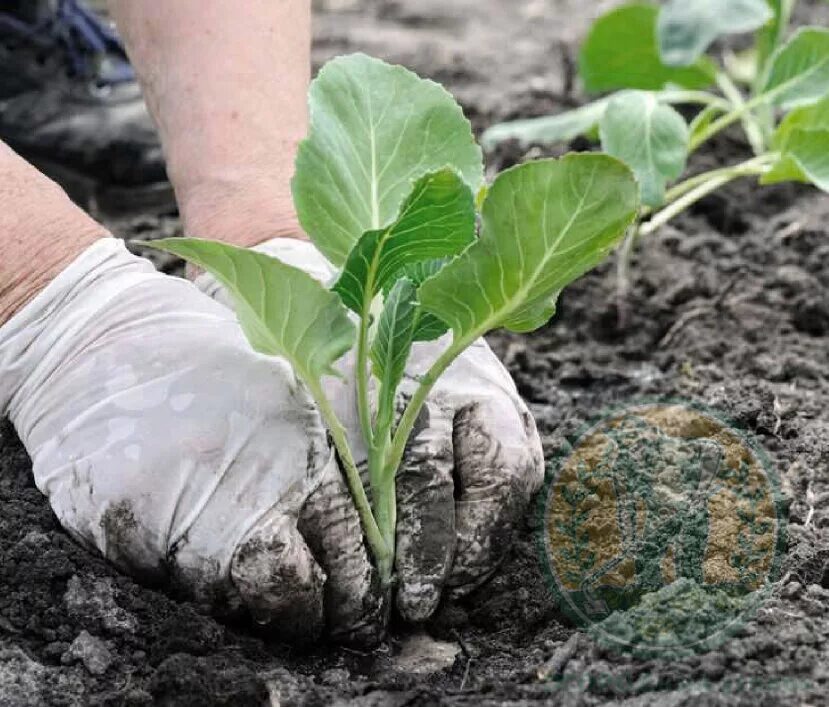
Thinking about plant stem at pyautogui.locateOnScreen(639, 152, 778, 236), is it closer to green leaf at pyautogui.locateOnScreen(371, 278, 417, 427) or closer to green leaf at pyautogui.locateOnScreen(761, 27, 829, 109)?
green leaf at pyautogui.locateOnScreen(761, 27, 829, 109)

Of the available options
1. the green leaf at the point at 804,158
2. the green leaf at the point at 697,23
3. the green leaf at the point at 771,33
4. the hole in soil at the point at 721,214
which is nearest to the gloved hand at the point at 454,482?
the green leaf at the point at 804,158

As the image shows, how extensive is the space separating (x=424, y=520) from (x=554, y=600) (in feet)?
0.64

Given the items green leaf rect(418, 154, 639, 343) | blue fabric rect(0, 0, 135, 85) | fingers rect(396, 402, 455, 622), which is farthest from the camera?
blue fabric rect(0, 0, 135, 85)

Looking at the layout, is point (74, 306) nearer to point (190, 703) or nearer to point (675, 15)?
point (190, 703)

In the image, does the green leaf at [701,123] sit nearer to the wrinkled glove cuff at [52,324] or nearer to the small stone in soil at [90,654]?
the wrinkled glove cuff at [52,324]

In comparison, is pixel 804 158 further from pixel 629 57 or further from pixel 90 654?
pixel 90 654

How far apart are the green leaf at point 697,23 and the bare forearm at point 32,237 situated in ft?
3.82

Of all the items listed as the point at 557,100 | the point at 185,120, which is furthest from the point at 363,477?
the point at 557,100

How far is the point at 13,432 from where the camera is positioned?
4.94 feet

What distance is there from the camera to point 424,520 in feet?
4.46

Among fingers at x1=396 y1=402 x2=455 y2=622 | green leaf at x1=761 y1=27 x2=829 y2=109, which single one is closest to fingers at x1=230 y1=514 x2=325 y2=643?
fingers at x1=396 y1=402 x2=455 y2=622

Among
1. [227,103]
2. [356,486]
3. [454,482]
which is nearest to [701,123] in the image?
[227,103]

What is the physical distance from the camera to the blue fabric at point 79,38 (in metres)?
2.86

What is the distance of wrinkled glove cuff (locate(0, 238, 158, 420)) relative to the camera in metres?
1.42
